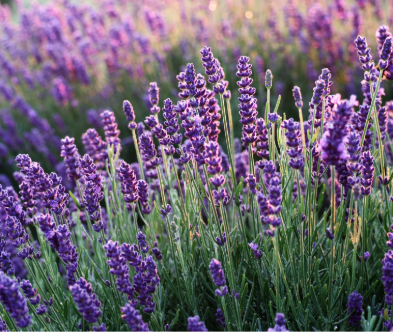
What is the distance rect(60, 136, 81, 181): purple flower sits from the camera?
2.19 metres

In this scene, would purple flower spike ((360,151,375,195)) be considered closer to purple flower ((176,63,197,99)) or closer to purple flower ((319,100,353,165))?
purple flower ((319,100,353,165))

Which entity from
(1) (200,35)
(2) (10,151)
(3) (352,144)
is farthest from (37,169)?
(1) (200,35)

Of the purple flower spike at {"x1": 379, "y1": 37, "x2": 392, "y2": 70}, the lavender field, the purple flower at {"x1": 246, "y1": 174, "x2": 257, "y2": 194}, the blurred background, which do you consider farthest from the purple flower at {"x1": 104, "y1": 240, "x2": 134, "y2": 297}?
the blurred background

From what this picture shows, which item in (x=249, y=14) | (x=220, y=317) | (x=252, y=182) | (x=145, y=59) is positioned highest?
(x=249, y=14)

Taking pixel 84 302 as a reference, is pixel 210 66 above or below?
above

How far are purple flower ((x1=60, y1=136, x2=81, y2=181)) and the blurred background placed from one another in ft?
9.47

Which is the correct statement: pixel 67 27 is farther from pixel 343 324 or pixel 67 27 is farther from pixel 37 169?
pixel 343 324

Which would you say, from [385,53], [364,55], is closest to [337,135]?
[385,53]

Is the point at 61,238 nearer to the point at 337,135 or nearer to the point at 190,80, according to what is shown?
the point at 190,80

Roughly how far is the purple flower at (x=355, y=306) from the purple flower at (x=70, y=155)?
151 cm

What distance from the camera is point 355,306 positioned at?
1.91m

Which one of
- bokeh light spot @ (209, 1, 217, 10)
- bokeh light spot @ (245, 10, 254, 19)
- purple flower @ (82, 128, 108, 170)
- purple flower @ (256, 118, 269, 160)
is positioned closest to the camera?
purple flower @ (256, 118, 269, 160)

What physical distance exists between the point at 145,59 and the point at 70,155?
505 cm

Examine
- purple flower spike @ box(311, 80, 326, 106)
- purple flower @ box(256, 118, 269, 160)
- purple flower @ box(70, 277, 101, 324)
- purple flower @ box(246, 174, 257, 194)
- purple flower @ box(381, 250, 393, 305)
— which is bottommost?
purple flower @ box(381, 250, 393, 305)
